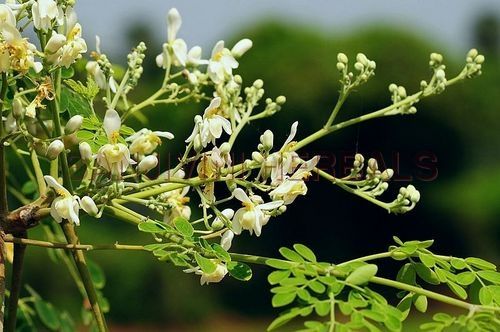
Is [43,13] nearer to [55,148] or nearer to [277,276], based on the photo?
[55,148]

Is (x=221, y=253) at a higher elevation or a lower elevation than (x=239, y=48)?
lower

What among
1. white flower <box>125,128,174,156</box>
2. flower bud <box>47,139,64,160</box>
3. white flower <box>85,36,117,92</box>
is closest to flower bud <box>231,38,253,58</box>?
white flower <box>85,36,117,92</box>

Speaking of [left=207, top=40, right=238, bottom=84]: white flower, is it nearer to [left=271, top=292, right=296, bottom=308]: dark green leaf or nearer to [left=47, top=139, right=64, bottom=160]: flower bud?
[left=47, top=139, right=64, bottom=160]: flower bud

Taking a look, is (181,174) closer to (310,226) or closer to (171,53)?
(171,53)

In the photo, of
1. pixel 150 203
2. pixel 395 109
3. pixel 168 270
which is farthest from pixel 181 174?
pixel 168 270

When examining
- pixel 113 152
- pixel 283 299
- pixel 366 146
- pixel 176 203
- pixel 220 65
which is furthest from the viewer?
pixel 366 146

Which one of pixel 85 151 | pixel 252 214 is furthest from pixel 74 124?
pixel 252 214

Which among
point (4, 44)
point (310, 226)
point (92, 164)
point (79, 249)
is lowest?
point (310, 226)
